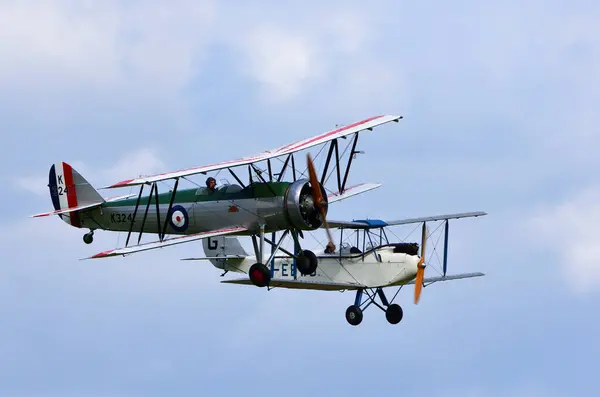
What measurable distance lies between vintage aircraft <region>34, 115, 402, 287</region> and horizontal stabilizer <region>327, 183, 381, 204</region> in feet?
0.33

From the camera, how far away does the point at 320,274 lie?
33.6 meters

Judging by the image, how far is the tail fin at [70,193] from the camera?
30.3 meters

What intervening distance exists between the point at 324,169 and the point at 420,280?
537cm

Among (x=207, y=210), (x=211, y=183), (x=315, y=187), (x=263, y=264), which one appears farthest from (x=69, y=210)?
(x=315, y=187)

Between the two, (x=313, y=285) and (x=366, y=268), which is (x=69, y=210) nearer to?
(x=313, y=285)

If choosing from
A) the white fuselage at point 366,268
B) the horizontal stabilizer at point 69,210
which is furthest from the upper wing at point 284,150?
the white fuselage at point 366,268

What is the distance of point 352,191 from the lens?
31.0 m

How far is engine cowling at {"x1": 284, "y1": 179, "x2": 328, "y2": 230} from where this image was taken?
26453mm

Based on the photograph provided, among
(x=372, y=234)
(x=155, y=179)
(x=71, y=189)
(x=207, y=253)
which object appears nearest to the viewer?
(x=155, y=179)

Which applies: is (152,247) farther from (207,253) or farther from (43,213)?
(207,253)

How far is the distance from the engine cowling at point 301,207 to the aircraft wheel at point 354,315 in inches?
261

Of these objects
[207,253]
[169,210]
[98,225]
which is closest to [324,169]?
[169,210]

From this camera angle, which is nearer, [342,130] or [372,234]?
[342,130]

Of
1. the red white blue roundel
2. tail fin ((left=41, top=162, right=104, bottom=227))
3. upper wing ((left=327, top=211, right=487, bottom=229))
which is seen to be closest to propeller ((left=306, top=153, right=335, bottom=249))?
the red white blue roundel
